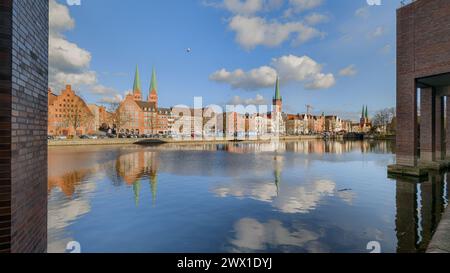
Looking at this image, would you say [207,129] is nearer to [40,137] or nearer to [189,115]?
[189,115]

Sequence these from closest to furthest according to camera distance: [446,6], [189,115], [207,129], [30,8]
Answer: [30,8], [446,6], [207,129], [189,115]

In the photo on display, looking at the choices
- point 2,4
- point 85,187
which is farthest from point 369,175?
point 2,4

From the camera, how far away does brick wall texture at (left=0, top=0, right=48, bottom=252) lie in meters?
3.25

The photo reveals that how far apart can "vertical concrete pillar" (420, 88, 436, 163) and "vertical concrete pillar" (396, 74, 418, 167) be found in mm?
4965

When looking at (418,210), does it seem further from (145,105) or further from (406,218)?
(145,105)

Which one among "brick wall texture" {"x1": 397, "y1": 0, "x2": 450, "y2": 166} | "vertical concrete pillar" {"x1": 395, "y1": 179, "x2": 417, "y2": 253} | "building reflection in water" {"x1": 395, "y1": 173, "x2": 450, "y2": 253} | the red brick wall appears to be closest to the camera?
the red brick wall

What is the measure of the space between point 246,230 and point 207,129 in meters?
116

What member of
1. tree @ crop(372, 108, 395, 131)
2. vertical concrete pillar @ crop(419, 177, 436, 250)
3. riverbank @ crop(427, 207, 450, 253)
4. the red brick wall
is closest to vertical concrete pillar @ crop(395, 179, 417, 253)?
vertical concrete pillar @ crop(419, 177, 436, 250)

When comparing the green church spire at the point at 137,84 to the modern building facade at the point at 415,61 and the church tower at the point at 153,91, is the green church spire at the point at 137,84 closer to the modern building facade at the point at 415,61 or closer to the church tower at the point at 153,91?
the church tower at the point at 153,91

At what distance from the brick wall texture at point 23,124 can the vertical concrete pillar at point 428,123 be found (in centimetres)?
2831

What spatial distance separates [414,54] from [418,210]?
13706 millimetres

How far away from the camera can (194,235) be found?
7496 millimetres

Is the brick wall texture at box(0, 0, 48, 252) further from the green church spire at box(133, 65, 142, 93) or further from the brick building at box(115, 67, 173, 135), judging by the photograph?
the green church spire at box(133, 65, 142, 93)

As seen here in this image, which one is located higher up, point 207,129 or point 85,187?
point 207,129
